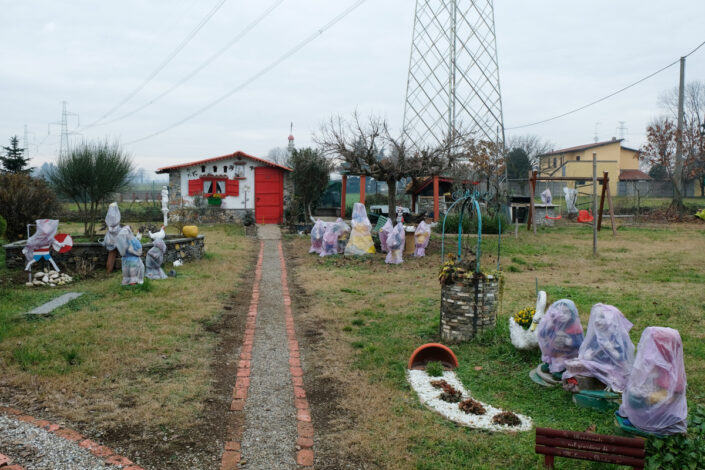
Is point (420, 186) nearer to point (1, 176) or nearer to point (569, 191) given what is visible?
point (569, 191)

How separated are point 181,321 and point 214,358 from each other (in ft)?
5.80

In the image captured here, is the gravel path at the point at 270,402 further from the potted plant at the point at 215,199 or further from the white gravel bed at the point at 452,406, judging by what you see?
the potted plant at the point at 215,199

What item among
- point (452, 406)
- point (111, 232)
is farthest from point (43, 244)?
point (452, 406)

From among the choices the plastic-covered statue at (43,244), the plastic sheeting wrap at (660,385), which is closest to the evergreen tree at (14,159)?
the plastic-covered statue at (43,244)

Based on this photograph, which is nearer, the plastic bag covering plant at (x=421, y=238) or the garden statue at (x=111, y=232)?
the garden statue at (x=111, y=232)

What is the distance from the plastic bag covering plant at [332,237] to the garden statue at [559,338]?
10712 millimetres

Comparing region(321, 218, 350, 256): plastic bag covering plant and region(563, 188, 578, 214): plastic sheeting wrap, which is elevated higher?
region(563, 188, 578, 214): plastic sheeting wrap

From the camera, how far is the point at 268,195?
26.7 meters

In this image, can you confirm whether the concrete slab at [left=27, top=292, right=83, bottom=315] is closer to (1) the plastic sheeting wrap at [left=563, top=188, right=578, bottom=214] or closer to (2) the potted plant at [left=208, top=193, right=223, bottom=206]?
(2) the potted plant at [left=208, top=193, right=223, bottom=206]

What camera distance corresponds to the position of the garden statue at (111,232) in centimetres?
1195

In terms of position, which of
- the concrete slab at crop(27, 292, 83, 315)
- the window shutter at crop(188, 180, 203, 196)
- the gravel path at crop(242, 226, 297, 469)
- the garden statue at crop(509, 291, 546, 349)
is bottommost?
the gravel path at crop(242, 226, 297, 469)

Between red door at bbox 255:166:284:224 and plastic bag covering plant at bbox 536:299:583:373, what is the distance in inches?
850

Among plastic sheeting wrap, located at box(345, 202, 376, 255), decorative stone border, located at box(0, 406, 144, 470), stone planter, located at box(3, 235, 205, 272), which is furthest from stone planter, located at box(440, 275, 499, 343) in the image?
plastic sheeting wrap, located at box(345, 202, 376, 255)

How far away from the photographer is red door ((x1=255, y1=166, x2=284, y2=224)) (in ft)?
87.2
